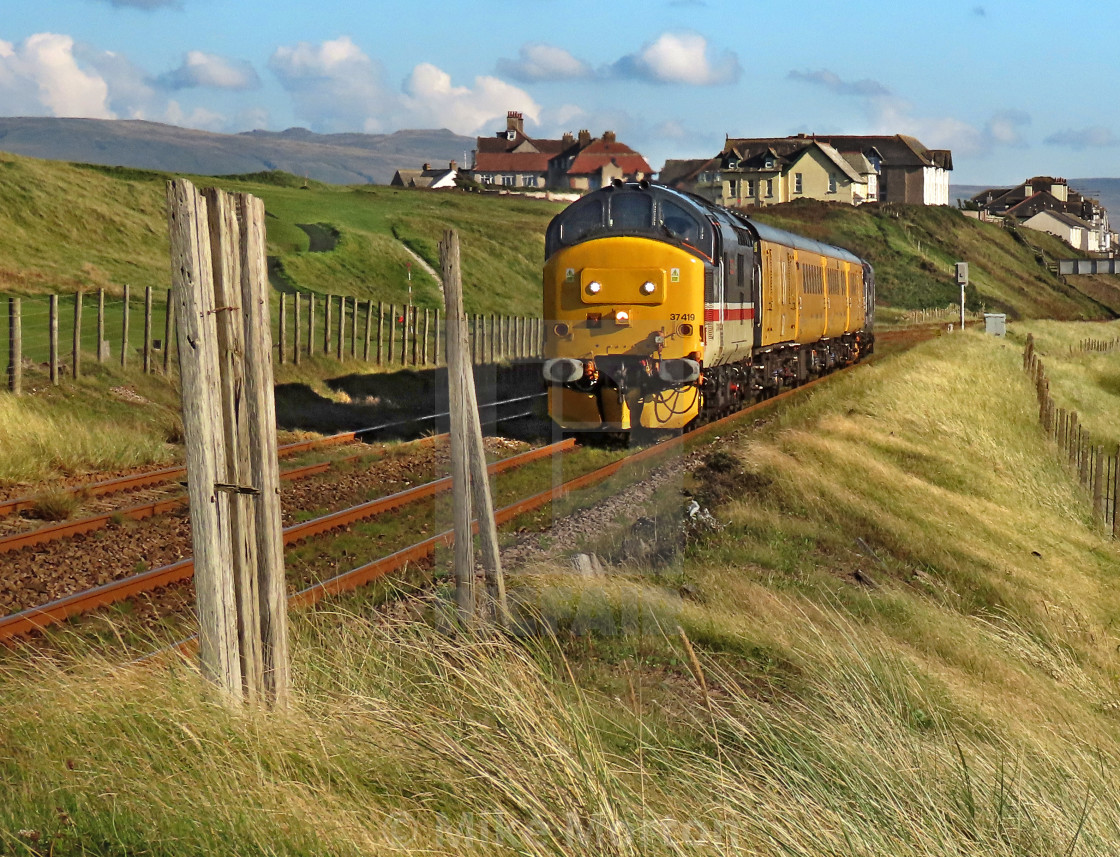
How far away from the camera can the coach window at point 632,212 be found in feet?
55.4

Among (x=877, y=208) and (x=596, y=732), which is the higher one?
(x=877, y=208)

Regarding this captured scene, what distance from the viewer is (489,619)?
7578 millimetres

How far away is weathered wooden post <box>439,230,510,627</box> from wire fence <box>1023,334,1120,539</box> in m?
11.6

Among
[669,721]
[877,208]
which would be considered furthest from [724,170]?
[669,721]

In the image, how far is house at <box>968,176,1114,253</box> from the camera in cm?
15850

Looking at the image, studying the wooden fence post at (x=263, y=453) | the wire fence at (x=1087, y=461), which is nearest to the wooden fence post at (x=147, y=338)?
the wire fence at (x=1087, y=461)

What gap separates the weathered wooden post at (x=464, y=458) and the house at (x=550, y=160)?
128 m

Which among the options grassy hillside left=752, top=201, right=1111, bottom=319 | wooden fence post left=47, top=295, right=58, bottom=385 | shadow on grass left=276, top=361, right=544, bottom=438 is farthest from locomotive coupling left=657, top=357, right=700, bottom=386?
grassy hillside left=752, top=201, right=1111, bottom=319

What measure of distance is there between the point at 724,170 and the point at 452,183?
124 ft

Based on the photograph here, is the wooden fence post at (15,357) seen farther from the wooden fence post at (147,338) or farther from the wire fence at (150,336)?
the wooden fence post at (147,338)

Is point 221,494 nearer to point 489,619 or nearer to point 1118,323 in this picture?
point 489,619

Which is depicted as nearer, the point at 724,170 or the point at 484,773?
the point at 484,773

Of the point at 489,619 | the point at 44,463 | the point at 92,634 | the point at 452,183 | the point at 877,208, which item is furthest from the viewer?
the point at 452,183

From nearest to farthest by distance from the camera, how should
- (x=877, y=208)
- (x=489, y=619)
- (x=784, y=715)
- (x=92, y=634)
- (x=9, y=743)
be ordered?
1. (x=9, y=743)
2. (x=784, y=715)
3. (x=489, y=619)
4. (x=92, y=634)
5. (x=877, y=208)
